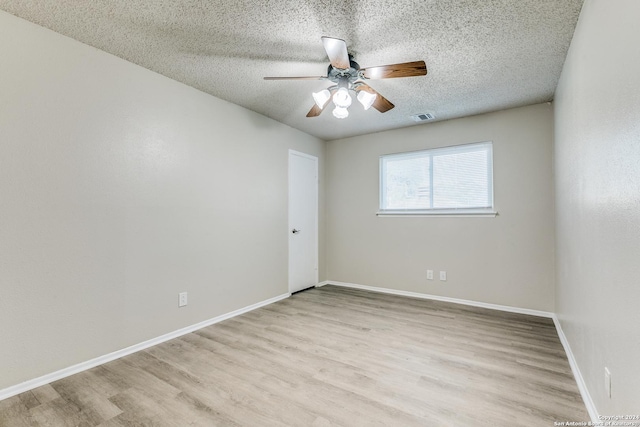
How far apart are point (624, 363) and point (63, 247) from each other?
10.8ft

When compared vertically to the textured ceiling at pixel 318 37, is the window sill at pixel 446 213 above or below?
below

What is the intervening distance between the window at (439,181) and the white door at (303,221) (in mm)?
1108

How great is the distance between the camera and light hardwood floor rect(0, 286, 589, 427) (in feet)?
5.50

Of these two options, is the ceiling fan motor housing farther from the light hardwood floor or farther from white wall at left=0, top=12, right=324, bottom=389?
the light hardwood floor

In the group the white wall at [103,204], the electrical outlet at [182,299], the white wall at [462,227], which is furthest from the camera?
the white wall at [462,227]

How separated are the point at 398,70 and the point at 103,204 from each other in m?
2.51

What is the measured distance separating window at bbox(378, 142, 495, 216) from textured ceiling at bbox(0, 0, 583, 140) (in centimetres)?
93

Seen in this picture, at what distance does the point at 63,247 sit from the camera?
6.95 ft

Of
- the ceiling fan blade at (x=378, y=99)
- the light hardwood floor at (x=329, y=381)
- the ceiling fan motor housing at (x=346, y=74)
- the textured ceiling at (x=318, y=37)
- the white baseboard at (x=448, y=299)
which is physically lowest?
the light hardwood floor at (x=329, y=381)

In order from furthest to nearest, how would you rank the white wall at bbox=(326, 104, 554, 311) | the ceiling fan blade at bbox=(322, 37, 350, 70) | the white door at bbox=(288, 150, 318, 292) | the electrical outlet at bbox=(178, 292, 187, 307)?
1. the white door at bbox=(288, 150, 318, 292)
2. the white wall at bbox=(326, 104, 554, 311)
3. the electrical outlet at bbox=(178, 292, 187, 307)
4. the ceiling fan blade at bbox=(322, 37, 350, 70)

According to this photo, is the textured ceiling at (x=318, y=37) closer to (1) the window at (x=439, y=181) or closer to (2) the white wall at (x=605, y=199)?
(2) the white wall at (x=605, y=199)


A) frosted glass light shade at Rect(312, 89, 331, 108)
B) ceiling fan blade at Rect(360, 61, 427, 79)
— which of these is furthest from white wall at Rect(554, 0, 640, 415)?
frosted glass light shade at Rect(312, 89, 331, 108)

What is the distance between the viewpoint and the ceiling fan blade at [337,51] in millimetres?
1809

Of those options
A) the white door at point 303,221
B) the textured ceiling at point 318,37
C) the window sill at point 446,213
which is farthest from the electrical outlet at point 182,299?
the window sill at point 446,213
